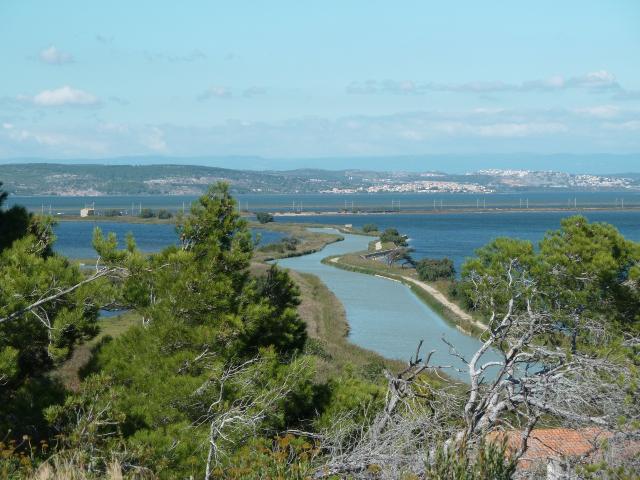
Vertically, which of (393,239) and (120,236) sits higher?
(393,239)

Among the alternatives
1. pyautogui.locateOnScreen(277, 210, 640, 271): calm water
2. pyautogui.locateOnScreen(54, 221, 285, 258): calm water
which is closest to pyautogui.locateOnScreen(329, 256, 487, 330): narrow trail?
pyautogui.locateOnScreen(277, 210, 640, 271): calm water

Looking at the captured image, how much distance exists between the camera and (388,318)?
129 ft

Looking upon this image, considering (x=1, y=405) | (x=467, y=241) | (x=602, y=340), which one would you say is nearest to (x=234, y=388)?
(x=1, y=405)

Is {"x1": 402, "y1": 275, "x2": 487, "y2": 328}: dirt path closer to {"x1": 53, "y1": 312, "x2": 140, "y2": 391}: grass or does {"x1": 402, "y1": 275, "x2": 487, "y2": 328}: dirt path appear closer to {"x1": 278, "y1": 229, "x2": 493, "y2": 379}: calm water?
{"x1": 278, "y1": 229, "x2": 493, "y2": 379}: calm water

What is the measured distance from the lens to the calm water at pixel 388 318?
31.3 m

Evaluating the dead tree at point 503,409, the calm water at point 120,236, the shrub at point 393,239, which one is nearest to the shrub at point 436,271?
the calm water at point 120,236

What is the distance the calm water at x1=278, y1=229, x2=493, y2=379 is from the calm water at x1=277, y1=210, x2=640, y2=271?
9.34 m

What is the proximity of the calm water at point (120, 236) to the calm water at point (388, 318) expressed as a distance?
1124 centimetres

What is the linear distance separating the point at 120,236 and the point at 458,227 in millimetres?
45110

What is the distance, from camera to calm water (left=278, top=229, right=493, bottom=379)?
3133 cm

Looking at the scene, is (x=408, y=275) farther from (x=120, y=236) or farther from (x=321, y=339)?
(x=120, y=236)

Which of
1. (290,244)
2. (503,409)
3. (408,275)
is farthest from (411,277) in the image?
(503,409)

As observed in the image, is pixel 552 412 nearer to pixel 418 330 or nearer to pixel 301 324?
pixel 301 324

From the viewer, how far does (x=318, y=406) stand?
1356 cm
